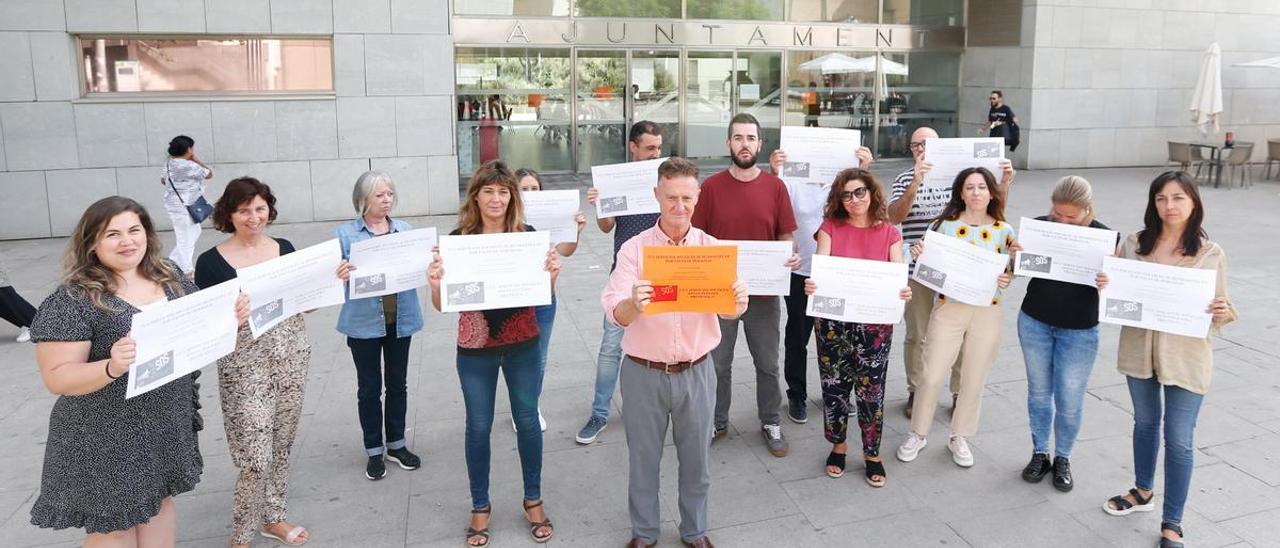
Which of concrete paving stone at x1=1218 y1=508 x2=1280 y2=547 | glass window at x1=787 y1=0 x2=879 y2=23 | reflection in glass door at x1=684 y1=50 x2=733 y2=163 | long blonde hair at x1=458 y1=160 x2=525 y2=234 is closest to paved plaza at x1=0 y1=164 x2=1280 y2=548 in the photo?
concrete paving stone at x1=1218 y1=508 x2=1280 y2=547

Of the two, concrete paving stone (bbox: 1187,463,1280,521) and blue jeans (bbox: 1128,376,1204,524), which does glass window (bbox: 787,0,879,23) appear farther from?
blue jeans (bbox: 1128,376,1204,524)

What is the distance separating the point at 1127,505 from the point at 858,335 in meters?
1.65

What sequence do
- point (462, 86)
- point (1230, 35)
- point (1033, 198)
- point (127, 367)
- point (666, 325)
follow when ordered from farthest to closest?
point (1230, 35) < point (462, 86) < point (1033, 198) < point (666, 325) < point (127, 367)

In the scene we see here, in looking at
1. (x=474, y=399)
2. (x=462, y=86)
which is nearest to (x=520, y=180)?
(x=474, y=399)

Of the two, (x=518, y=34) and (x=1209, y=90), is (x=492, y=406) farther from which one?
(x=1209, y=90)

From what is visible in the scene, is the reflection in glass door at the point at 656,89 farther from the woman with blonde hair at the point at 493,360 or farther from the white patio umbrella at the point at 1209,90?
the woman with blonde hair at the point at 493,360

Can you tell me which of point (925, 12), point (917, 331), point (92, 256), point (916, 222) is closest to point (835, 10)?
point (925, 12)

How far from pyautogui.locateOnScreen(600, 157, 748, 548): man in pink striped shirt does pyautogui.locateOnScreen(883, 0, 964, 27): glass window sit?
1715 centimetres

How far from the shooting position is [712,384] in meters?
4.25

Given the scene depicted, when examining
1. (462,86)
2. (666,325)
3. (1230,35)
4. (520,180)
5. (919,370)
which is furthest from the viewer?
(1230,35)

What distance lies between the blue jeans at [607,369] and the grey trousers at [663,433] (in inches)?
58.6

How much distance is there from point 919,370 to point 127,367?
15.6ft

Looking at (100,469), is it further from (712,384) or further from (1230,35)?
(1230,35)

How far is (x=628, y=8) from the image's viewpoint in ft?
57.3
